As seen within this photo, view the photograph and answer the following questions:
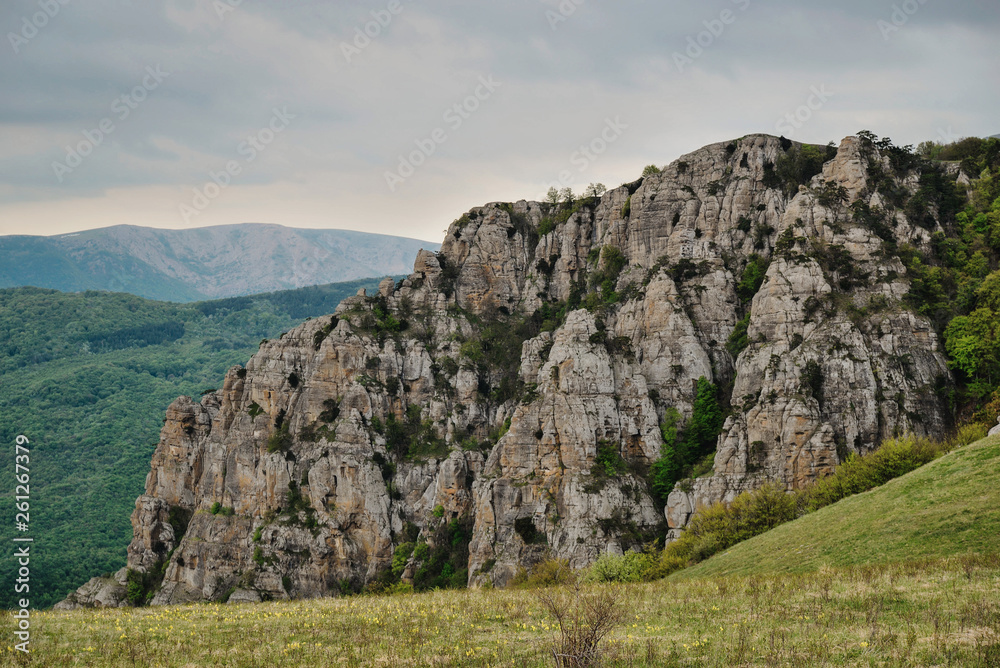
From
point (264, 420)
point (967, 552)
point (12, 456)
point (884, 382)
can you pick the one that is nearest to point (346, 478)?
point (264, 420)

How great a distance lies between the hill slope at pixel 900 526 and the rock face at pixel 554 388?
77.8 feet

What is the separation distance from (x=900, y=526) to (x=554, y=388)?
5078 centimetres

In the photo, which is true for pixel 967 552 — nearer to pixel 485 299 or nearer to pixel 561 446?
pixel 561 446

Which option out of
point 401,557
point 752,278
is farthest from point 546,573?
point 752,278

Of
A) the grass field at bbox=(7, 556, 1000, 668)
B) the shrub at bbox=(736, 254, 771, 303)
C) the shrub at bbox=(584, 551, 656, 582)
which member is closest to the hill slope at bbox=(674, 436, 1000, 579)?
the grass field at bbox=(7, 556, 1000, 668)

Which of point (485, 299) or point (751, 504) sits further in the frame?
point (485, 299)

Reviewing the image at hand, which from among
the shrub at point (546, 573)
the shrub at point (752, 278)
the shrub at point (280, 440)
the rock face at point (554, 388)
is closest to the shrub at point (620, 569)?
the shrub at point (546, 573)

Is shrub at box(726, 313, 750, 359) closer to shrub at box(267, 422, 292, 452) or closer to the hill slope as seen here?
the hill slope

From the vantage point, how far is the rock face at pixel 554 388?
73.4 meters

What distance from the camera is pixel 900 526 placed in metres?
37.8

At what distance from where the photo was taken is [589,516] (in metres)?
78.6

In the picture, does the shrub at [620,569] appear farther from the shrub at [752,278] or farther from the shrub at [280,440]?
the shrub at [280,440]

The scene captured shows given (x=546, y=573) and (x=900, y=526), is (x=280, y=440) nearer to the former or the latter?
(x=546, y=573)

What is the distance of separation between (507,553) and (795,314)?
38.1 m
